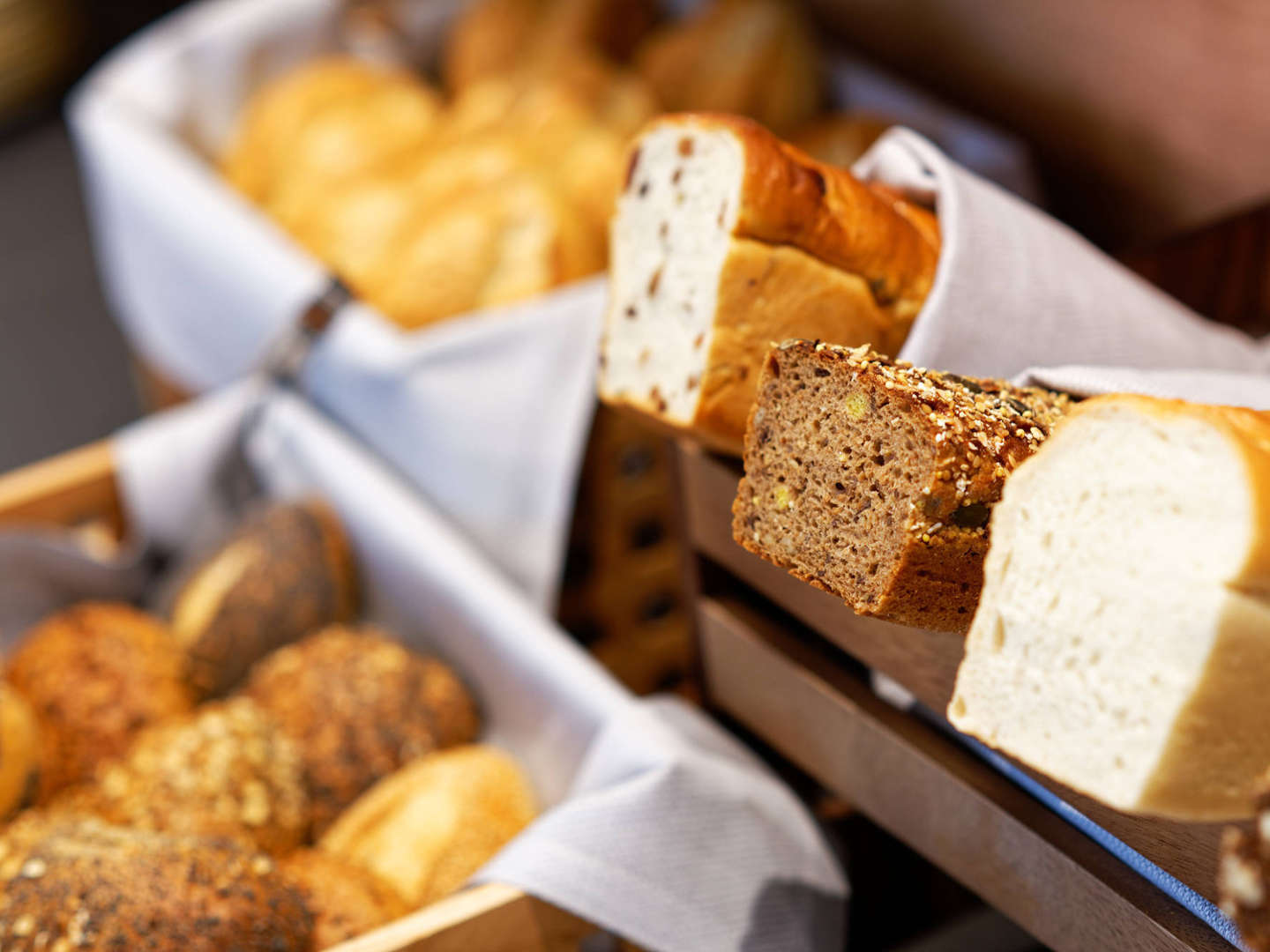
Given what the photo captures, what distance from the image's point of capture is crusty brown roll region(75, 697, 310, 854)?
1.11 m

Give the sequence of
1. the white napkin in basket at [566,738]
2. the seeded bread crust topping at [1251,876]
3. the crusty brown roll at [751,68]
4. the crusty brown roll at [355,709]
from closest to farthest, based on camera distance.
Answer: the seeded bread crust topping at [1251,876]
the white napkin in basket at [566,738]
the crusty brown roll at [355,709]
the crusty brown roll at [751,68]

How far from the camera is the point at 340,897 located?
1014mm

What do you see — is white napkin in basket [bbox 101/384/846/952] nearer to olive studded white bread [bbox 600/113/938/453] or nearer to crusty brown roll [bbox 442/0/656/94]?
olive studded white bread [bbox 600/113/938/453]

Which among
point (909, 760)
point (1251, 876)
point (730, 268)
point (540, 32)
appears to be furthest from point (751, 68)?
point (1251, 876)

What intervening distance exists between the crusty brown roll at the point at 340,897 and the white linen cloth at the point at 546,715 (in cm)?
15

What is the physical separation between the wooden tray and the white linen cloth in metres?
0.08

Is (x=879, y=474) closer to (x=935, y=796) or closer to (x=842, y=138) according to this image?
(x=935, y=796)

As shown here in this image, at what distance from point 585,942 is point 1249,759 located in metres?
0.63

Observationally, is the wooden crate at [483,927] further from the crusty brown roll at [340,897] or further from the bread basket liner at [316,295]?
the bread basket liner at [316,295]

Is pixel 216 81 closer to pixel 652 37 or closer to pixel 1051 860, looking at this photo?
pixel 652 37

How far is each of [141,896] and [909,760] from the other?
563 mm

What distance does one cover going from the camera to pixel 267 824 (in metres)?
1.14

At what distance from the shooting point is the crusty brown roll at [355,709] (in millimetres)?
1225

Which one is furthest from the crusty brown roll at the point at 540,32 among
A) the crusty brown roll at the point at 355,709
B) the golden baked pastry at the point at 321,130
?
the crusty brown roll at the point at 355,709
